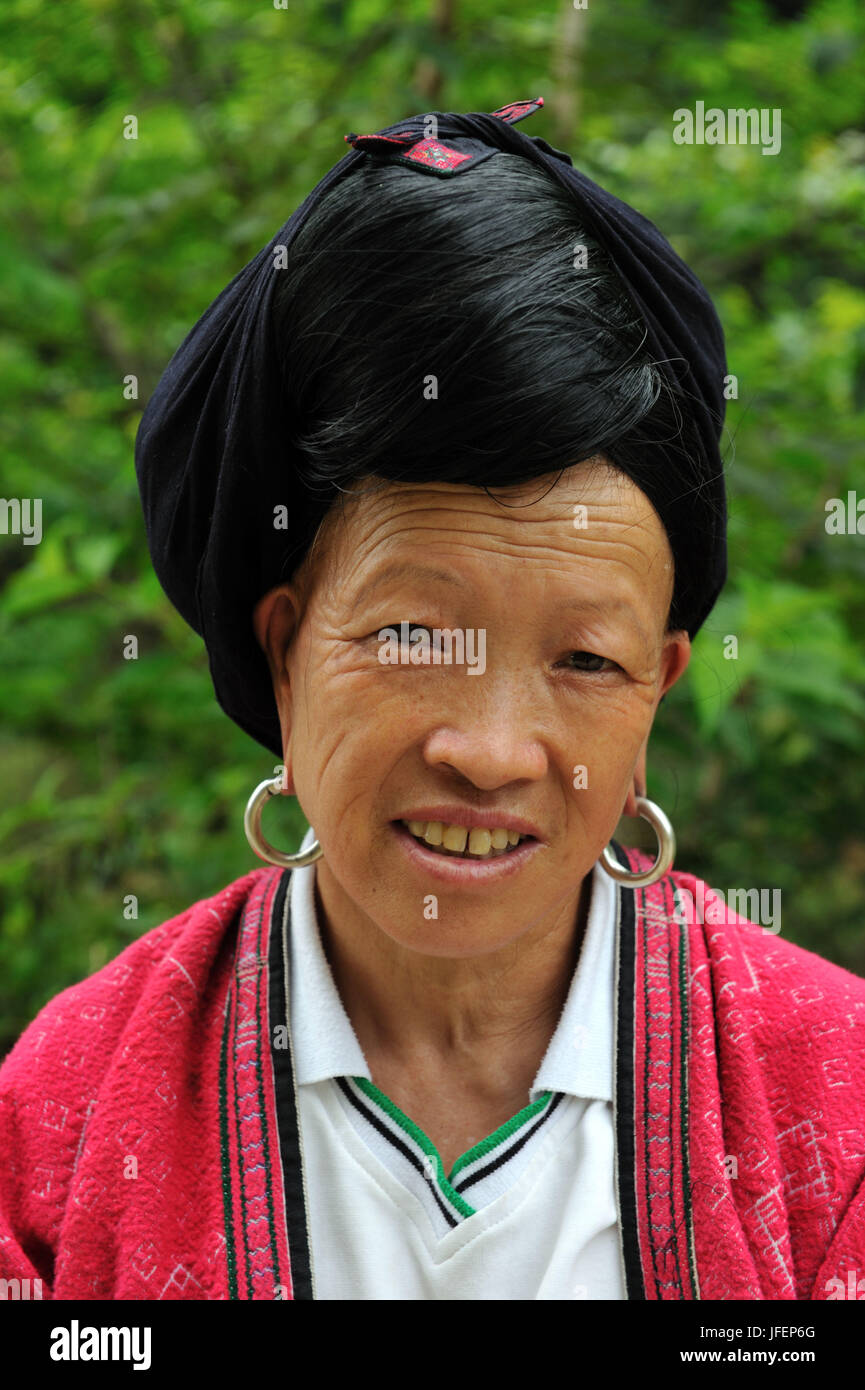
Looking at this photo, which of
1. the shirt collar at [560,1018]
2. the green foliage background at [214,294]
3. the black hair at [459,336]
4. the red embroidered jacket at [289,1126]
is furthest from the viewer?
the green foliage background at [214,294]

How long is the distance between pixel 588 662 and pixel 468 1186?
66 centimetres

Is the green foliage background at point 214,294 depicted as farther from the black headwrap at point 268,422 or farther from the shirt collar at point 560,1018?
the black headwrap at point 268,422

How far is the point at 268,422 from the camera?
1.42m

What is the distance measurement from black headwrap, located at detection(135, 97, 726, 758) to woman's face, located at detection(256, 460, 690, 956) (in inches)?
3.0

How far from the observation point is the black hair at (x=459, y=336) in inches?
50.9

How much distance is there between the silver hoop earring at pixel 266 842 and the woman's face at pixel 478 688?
0.45 ft

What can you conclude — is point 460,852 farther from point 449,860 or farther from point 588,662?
point 588,662

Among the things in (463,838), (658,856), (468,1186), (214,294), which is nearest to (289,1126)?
→ (468,1186)

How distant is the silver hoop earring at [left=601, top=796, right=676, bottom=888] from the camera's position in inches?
63.6

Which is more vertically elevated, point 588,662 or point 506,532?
point 506,532

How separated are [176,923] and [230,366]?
0.79m

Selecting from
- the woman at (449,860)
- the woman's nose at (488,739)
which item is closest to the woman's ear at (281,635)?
the woman at (449,860)

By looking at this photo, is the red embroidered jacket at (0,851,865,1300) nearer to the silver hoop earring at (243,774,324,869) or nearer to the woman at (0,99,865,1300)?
the woman at (0,99,865,1300)

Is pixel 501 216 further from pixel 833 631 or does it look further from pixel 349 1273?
pixel 833 631
